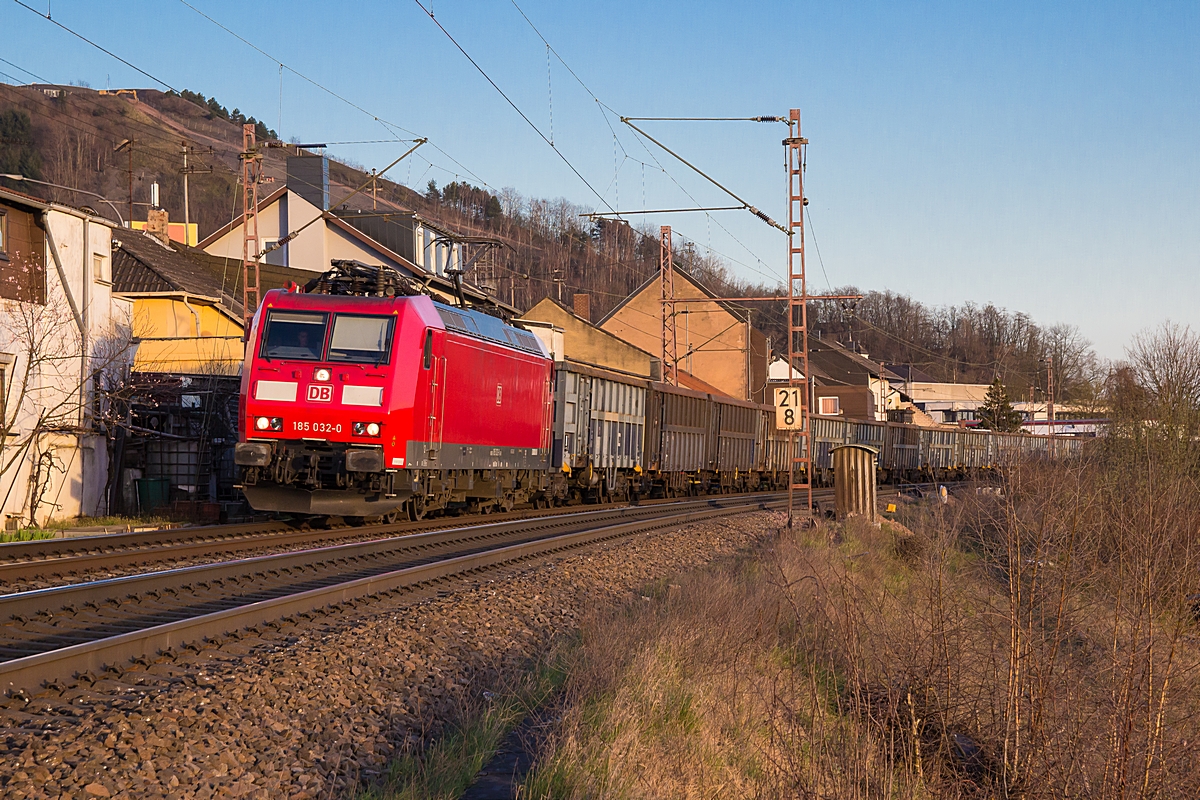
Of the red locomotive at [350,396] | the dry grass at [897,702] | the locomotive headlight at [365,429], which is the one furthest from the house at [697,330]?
the dry grass at [897,702]

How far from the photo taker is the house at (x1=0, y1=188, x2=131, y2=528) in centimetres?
1786

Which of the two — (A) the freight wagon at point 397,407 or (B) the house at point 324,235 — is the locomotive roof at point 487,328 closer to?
(A) the freight wagon at point 397,407

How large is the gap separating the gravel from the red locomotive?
17.8 ft

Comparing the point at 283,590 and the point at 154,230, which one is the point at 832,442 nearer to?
the point at 154,230

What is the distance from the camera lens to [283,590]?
10.5 metres

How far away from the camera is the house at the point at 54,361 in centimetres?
1786

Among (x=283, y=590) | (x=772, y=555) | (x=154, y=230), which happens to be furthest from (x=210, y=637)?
(x=154, y=230)

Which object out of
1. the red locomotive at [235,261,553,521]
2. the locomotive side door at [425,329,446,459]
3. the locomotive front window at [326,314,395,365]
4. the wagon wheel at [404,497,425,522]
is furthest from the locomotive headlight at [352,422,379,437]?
the wagon wheel at [404,497,425,522]

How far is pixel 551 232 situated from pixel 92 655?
92636 mm

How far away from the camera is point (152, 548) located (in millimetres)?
13273

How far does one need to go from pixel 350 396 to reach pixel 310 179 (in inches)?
1472

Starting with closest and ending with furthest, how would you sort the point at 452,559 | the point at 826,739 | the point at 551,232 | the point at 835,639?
the point at 826,739 < the point at 835,639 < the point at 452,559 < the point at 551,232

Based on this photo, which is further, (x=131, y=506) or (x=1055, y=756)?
(x=131, y=506)

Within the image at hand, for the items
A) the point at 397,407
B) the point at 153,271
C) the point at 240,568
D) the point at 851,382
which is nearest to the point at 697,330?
the point at 851,382
